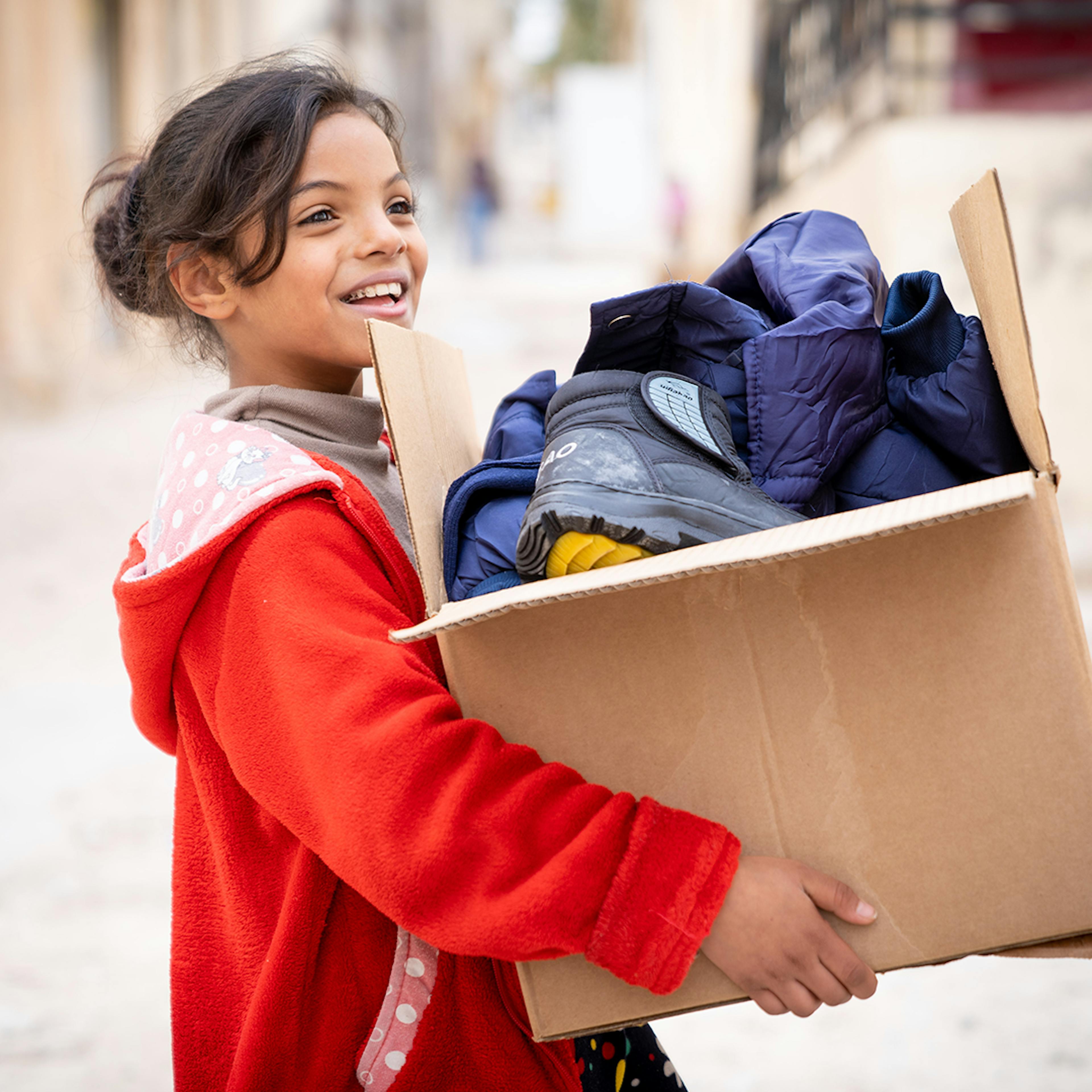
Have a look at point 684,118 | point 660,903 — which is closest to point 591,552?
point 660,903

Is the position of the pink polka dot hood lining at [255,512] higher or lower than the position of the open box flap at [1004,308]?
lower

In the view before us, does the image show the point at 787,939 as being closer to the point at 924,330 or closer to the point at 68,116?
the point at 924,330

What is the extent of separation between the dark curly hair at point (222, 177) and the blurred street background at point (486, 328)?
6.7 inches

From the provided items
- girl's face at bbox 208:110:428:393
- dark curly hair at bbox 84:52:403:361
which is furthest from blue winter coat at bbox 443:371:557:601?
dark curly hair at bbox 84:52:403:361

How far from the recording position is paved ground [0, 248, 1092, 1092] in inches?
74.4

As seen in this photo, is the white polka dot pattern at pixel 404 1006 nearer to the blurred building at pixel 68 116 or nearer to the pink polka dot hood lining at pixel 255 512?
the pink polka dot hood lining at pixel 255 512

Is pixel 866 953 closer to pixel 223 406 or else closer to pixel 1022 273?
pixel 223 406

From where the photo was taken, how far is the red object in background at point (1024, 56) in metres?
5.07

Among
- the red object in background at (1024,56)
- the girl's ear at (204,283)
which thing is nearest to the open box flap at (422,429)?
the girl's ear at (204,283)

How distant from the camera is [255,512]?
858 mm

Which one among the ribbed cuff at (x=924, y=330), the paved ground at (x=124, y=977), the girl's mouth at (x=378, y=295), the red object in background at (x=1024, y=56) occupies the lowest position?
the paved ground at (x=124, y=977)

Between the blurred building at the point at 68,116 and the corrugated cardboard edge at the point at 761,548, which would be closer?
the corrugated cardboard edge at the point at 761,548

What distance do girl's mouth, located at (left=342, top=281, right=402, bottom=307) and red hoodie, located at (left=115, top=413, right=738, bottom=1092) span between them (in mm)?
193

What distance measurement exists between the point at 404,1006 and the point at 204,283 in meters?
0.72
